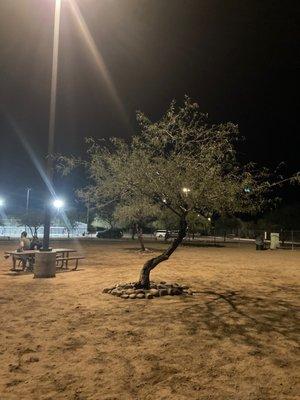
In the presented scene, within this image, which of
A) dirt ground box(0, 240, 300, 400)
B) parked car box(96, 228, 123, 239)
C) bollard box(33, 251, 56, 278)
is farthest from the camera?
parked car box(96, 228, 123, 239)

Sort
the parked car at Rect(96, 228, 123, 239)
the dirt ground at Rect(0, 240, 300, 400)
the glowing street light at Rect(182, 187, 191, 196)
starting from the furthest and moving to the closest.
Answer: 1. the parked car at Rect(96, 228, 123, 239)
2. the glowing street light at Rect(182, 187, 191, 196)
3. the dirt ground at Rect(0, 240, 300, 400)

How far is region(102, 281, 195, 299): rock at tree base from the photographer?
10383 mm

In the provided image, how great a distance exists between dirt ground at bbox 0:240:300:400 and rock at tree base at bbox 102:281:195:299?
360 mm

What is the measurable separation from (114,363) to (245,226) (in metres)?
69.2

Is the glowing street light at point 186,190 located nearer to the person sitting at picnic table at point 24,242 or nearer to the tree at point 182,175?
the tree at point 182,175

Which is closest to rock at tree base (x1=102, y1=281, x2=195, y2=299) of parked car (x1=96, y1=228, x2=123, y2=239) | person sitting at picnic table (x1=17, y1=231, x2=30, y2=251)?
person sitting at picnic table (x1=17, y1=231, x2=30, y2=251)

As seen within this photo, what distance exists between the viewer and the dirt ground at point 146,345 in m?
4.84

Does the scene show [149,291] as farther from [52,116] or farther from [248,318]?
[52,116]

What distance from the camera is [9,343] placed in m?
6.52

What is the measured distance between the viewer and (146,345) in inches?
256

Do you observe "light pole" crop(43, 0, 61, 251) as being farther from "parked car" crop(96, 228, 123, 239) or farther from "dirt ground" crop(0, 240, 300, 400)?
"parked car" crop(96, 228, 123, 239)

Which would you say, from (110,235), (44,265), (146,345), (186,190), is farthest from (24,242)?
(110,235)

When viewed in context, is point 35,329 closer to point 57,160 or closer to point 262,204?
point 57,160

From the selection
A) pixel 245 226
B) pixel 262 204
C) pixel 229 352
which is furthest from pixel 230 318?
pixel 245 226
